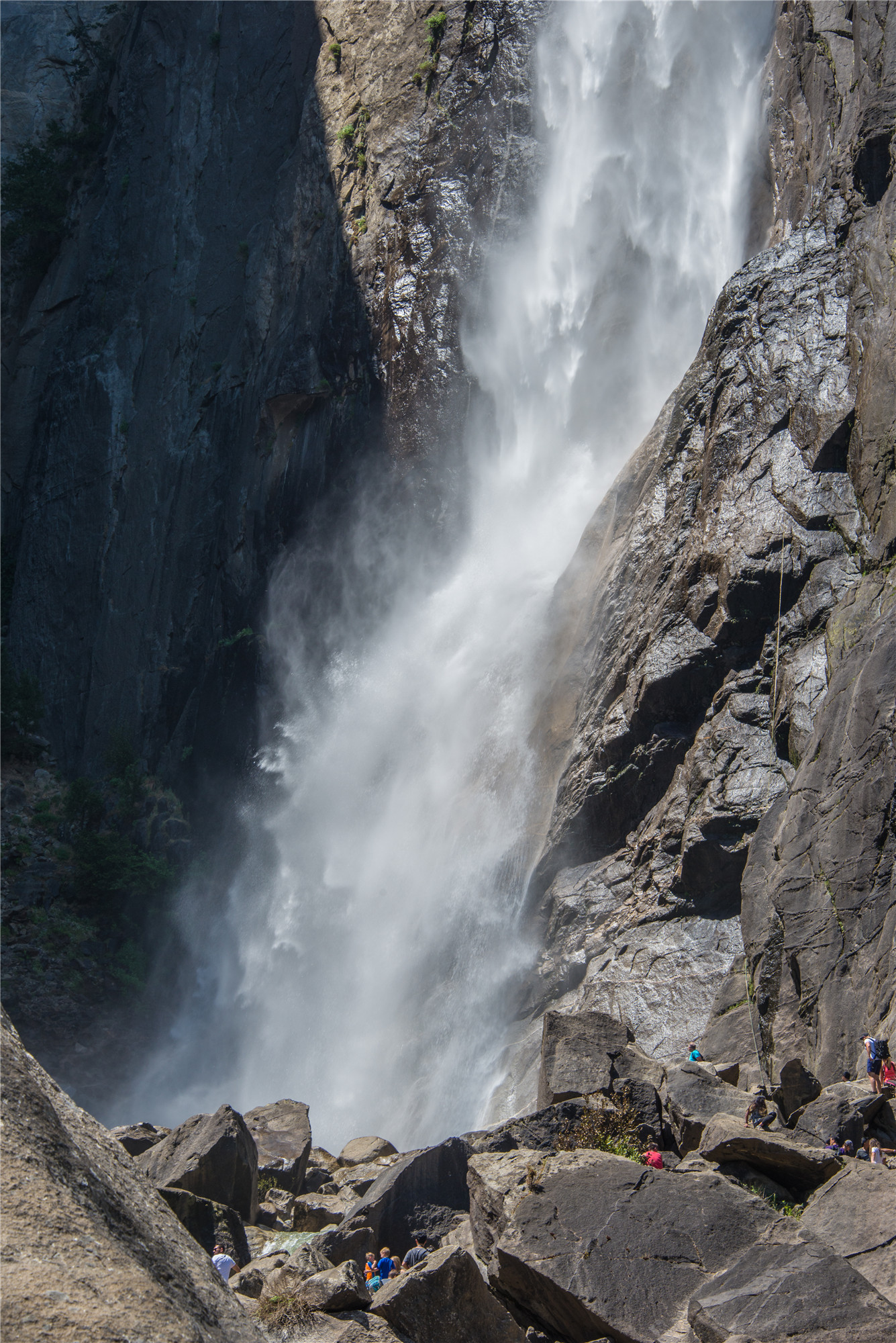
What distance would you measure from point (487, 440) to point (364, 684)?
7102 mm

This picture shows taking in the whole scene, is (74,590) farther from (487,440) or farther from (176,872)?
(487,440)

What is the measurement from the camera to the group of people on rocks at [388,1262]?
26.9 ft

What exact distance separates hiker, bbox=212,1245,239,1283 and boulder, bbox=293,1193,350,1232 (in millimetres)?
2031

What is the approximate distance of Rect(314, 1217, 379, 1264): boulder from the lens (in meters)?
9.44

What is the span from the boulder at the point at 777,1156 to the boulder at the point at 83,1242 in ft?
19.1

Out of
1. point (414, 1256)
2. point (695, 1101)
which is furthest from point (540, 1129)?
point (414, 1256)

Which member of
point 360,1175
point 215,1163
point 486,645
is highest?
point 486,645

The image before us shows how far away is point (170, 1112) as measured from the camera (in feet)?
75.2

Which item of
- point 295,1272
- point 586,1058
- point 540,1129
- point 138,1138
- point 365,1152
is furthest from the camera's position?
point 365,1152

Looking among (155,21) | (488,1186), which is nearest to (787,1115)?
(488,1186)

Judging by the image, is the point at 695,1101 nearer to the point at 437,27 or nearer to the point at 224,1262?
the point at 224,1262

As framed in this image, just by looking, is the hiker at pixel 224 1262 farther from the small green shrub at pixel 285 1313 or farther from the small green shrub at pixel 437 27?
the small green shrub at pixel 437 27

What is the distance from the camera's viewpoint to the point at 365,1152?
14.8m

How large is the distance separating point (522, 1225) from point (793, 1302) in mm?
2031
